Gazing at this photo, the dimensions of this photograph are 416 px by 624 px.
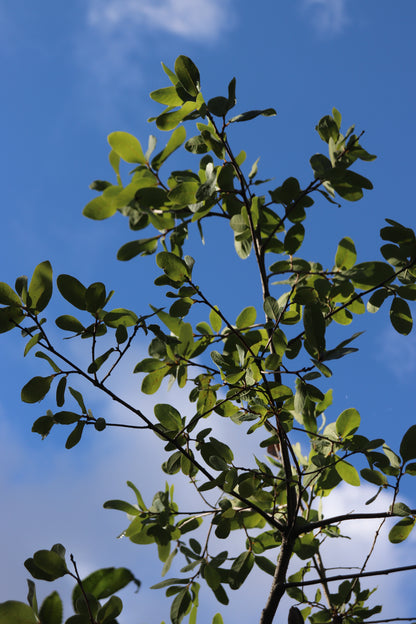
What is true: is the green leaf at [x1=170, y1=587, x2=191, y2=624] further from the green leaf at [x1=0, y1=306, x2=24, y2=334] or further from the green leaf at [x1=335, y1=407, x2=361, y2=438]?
the green leaf at [x1=0, y1=306, x2=24, y2=334]

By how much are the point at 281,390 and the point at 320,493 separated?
0.41 meters

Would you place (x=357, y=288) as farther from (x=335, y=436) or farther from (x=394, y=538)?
(x=394, y=538)

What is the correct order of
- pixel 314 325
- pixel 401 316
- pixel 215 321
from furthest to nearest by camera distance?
pixel 215 321
pixel 401 316
pixel 314 325

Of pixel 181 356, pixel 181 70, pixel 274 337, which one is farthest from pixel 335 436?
pixel 181 70

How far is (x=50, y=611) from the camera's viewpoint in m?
0.66

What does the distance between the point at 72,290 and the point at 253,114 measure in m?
0.57

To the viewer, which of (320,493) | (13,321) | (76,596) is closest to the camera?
(76,596)

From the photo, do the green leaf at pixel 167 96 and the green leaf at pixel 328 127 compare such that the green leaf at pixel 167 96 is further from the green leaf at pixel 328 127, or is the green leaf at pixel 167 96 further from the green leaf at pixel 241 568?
the green leaf at pixel 241 568

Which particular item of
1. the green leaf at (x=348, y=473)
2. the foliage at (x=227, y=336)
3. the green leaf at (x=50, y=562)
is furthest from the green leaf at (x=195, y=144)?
the green leaf at (x=50, y=562)

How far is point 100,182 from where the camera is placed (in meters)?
1.32

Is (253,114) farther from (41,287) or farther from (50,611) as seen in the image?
(50,611)

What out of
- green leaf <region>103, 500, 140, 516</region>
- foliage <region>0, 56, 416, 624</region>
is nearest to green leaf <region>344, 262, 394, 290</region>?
foliage <region>0, 56, 416, 624</region>

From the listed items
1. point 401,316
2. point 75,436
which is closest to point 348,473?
point 401,316

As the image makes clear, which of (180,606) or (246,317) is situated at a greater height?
(246,317)
